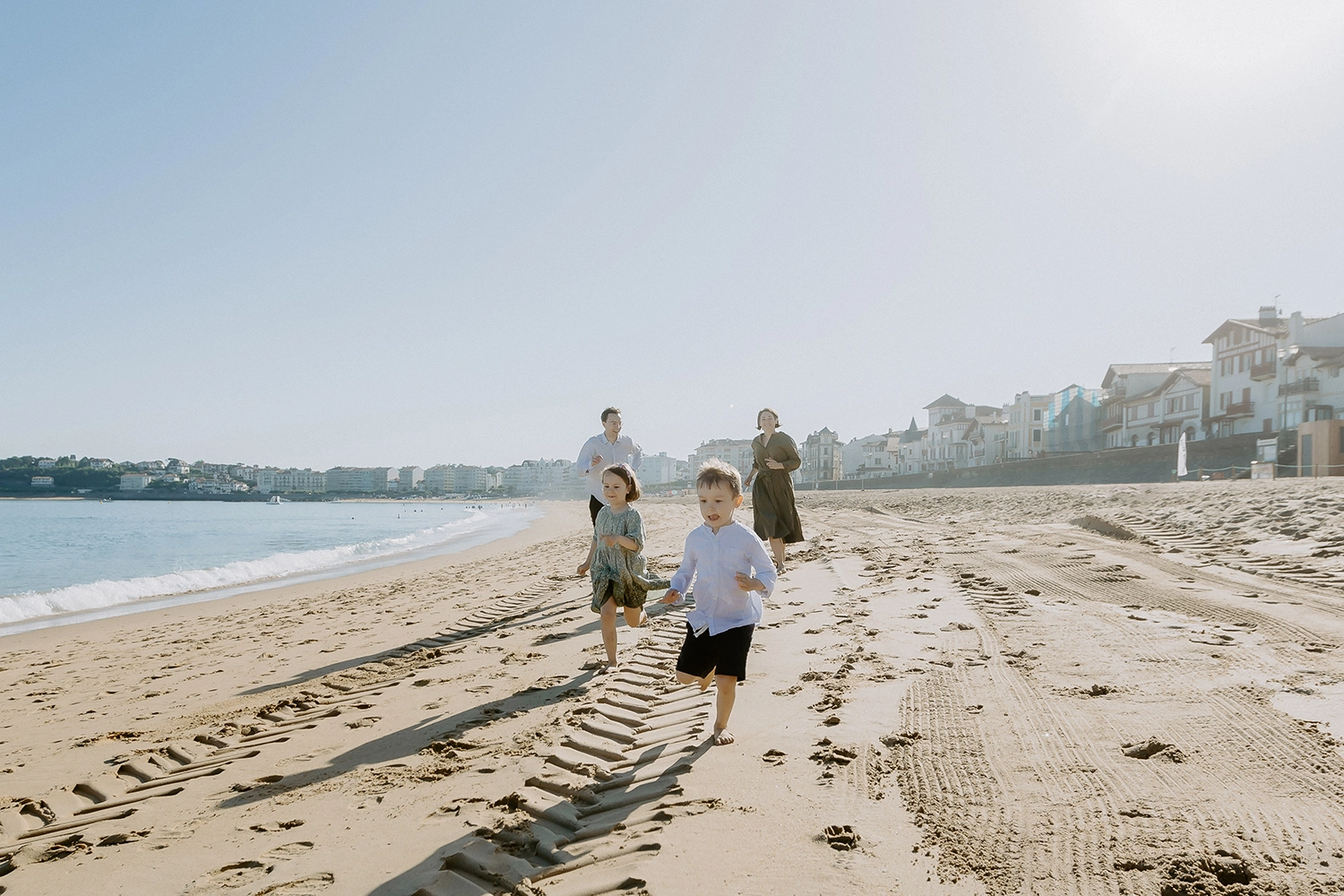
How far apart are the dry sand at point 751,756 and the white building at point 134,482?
535 ft

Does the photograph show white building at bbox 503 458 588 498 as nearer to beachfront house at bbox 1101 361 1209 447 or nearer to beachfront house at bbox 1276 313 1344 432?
beachfront house at bbox 1101 361 1209 447

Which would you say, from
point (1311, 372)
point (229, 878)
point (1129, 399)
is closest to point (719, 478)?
point (229, 878)

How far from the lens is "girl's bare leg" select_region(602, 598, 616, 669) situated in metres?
4.63

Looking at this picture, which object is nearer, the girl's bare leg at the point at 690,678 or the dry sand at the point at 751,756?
the dry sand at the point at 751,756

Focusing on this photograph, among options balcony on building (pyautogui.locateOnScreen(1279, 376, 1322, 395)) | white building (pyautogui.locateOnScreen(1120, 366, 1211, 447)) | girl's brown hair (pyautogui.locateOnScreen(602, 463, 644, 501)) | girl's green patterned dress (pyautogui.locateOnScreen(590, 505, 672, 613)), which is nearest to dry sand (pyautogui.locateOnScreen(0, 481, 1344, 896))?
girl's green patterned dress (pyautogui.locateOnScreen(590, 505, 672, 613))

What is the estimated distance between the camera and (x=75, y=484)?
131m

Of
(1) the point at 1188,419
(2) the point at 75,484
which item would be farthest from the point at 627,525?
(2) the point at 75,484

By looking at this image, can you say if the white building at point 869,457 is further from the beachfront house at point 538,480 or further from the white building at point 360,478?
the white building at point 360,478

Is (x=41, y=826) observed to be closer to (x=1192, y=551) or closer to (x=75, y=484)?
(x=1192, y=551)

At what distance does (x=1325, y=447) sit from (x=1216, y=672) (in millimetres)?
29712

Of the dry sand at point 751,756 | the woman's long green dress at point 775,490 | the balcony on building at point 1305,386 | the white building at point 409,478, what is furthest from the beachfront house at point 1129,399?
the white building at point 409,478

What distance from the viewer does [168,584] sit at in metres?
13.5

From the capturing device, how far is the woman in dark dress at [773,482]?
8.18 m

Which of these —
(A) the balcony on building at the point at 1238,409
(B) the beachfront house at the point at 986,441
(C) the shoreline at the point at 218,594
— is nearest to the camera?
(C) the shoreline at the point at 218,594
